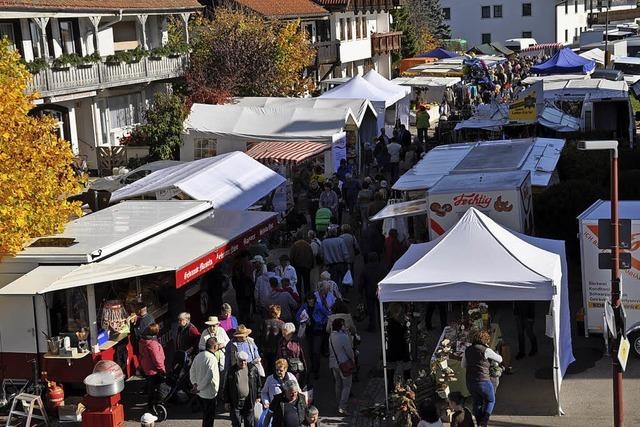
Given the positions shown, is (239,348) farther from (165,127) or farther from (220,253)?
(165,127)

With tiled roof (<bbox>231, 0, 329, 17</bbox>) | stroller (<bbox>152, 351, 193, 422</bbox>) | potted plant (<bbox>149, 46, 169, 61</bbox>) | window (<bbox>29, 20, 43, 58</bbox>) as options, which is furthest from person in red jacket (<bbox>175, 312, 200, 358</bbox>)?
tiled roof (<bbox>231, 0, 329, 17</bbox>)

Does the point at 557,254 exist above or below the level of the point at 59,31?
below

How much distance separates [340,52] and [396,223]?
1455 inches

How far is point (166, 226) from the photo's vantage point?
52.5 ft

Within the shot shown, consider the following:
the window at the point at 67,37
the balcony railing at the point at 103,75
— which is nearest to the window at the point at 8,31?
the balcony railing at the point at 103,75

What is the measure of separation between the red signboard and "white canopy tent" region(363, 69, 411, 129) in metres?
18.3

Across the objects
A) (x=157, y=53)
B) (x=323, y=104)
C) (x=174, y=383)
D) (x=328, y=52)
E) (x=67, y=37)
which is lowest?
(x=174, y=383)

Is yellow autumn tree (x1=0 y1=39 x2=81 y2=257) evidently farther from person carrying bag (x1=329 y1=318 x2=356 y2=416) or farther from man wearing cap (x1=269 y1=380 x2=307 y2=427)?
man wearing cap (x1=269 y1=380 x2=307 y2=427)

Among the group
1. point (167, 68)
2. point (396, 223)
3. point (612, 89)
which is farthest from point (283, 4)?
point (396, 223)

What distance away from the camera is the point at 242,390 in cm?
1201

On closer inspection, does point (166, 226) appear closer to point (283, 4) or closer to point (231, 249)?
point (231, 249)

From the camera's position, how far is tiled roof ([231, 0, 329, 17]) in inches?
1841

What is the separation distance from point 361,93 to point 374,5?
29406 mm

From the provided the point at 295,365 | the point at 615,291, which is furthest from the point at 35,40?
the point at 615,291
